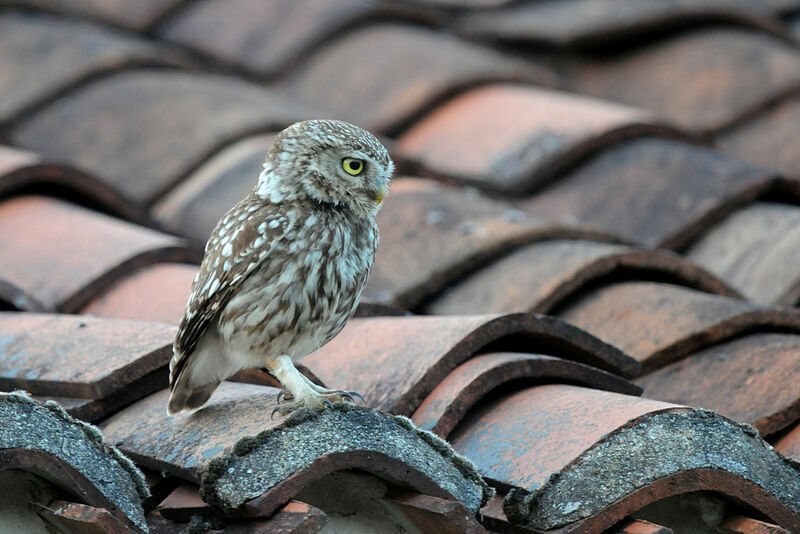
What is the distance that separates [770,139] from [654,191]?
1.14 metres

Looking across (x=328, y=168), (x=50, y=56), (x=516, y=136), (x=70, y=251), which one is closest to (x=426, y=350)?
(x=328, y=168)

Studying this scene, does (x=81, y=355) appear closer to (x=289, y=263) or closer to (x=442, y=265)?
(x=289, y=263)

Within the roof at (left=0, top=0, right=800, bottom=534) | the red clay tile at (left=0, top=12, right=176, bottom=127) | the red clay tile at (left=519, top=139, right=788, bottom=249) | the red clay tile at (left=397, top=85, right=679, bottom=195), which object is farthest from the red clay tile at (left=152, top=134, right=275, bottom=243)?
the red clay tile at (left=519, top=139, right=788, bottom=249)

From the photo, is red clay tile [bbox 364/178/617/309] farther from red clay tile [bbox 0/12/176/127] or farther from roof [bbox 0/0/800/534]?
red clay tile [bbox 0/12/176/127]

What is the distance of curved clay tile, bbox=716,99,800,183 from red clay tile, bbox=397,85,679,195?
648 millimetres

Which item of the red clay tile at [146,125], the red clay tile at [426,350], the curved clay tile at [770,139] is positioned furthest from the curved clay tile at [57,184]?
the curved clay tile at [770,139]

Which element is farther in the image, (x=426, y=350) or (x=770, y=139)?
(x=770, y=139)

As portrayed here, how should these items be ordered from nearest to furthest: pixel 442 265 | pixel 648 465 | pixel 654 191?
pixel 648 465 → pixel 442 265 → pixel 654 191

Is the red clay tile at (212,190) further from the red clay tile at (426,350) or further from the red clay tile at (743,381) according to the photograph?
the red clay tile at (743,381)

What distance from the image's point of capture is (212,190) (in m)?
4.53

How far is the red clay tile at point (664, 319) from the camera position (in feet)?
11.1

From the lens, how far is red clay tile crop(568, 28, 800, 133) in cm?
561

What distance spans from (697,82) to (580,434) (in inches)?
143

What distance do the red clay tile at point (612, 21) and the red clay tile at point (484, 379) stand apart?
3288mm
